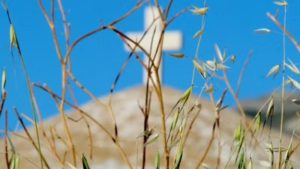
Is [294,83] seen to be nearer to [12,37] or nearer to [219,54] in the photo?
[219,54]

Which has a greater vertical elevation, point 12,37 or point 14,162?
point 12,37

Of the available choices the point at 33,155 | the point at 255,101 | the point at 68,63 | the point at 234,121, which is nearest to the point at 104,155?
the point at 33,155

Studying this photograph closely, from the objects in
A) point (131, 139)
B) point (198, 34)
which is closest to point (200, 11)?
point (198, 34)

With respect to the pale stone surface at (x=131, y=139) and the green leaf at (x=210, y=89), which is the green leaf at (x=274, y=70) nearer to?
the green leaf at (x=210, y=89)

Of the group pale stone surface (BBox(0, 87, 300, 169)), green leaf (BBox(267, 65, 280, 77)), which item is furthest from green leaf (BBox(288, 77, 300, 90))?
pale stone surface (BBox(0, 87, 300, 169))

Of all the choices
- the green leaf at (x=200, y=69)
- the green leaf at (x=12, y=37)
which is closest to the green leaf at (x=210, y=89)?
the green leaf at (x=200, y=69)

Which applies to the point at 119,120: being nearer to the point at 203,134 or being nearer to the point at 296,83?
the point at 203,134

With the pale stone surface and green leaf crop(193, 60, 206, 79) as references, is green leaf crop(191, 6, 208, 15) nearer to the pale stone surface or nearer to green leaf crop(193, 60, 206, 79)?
green leaf crop(193, 60, 206, 79)

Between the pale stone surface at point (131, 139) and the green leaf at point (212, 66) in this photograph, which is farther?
the pale stone surface at point (131, 139)

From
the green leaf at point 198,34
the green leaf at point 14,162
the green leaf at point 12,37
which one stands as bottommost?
the green leaf at point 14,162

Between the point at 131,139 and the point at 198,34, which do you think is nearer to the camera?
the point at 198,34

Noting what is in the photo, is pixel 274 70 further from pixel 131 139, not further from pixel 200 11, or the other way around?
pixel 131 139
